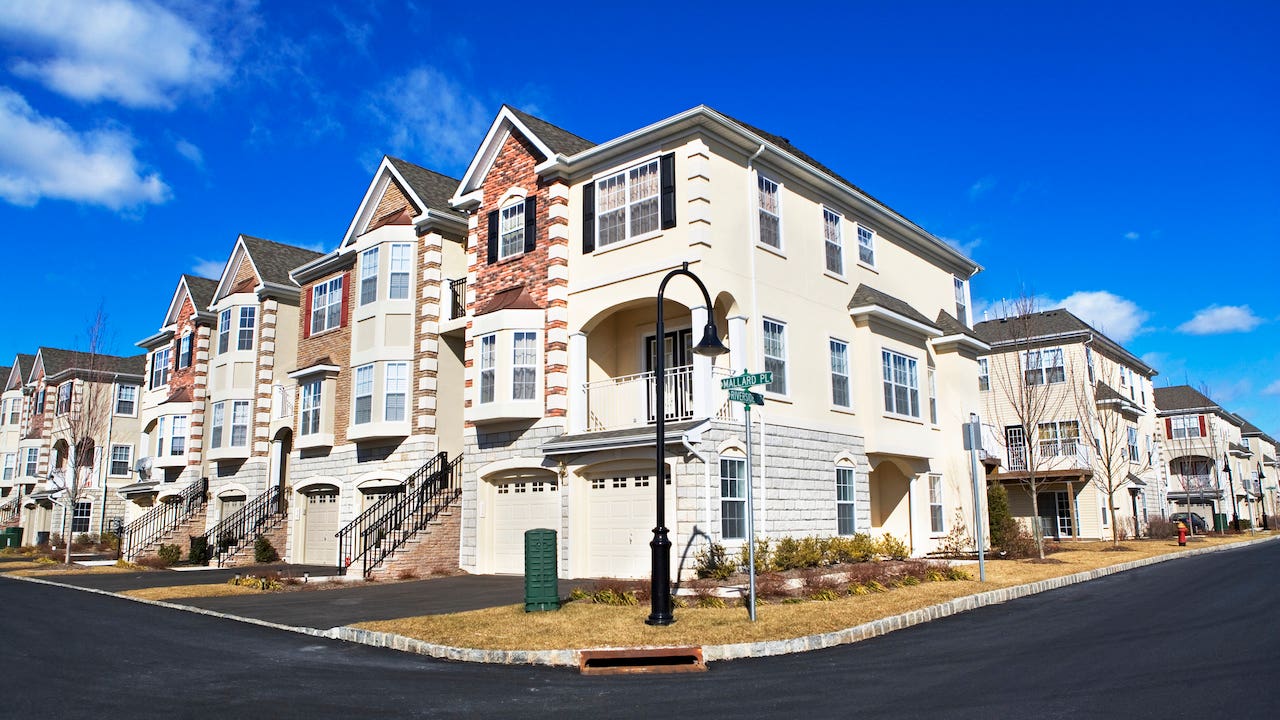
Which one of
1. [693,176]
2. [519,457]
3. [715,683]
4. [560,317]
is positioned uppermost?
[693,176]

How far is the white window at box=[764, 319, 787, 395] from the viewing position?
2102cm

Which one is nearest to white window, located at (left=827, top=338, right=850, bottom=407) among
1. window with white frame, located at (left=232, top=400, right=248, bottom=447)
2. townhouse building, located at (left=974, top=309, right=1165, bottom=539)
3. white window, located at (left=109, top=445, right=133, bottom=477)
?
townhouse building, located at (left=974, top=309, right=1165, bottom=539)

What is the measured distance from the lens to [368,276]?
28016 mm

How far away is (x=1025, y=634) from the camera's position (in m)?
12.0

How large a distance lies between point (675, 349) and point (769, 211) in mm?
4133

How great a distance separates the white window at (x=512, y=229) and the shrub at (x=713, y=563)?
9726 mm

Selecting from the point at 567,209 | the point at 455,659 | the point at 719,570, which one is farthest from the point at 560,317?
the point at 455,659

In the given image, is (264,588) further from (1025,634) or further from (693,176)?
(1025,634)

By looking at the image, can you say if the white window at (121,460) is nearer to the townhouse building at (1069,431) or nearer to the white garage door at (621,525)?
the white garage door at (621,525)

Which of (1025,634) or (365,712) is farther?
(1025,634)

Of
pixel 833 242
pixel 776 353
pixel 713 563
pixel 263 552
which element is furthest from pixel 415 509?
pixel 833 242

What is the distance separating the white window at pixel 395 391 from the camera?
2666cm

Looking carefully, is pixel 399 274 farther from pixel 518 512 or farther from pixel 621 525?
pixel 621 525

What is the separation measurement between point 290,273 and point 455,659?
2514 cm
